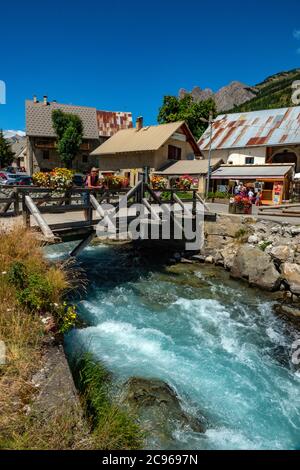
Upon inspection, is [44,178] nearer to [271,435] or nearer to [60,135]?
[271,435]

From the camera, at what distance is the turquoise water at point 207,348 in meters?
5.73

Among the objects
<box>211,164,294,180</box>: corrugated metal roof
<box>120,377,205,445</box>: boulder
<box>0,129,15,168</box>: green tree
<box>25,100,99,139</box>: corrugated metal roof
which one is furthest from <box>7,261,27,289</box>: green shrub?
<box>0,129,15,168</box>: green tree

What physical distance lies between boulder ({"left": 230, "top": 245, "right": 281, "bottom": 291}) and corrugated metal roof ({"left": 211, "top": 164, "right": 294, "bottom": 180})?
14.3m

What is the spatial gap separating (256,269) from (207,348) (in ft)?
18.6

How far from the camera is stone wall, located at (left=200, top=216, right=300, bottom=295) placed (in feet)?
41.1

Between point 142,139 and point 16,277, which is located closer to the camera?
point 16,277

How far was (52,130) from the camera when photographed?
4459cm

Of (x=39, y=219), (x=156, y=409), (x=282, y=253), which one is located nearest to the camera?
(x=156, y=409)

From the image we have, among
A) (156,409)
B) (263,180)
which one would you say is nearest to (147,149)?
(263,180)

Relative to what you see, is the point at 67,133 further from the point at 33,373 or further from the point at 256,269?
the point at 33,373

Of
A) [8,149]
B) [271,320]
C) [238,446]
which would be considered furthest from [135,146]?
[8,149]

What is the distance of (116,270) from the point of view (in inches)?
556

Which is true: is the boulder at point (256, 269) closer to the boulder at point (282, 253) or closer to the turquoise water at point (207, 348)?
the turquoise water at point (207, 348)

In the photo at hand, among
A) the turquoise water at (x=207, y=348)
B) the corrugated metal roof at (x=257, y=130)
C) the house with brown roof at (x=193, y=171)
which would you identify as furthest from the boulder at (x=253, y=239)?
the corrugated metal roof at (x=257, y=130)
